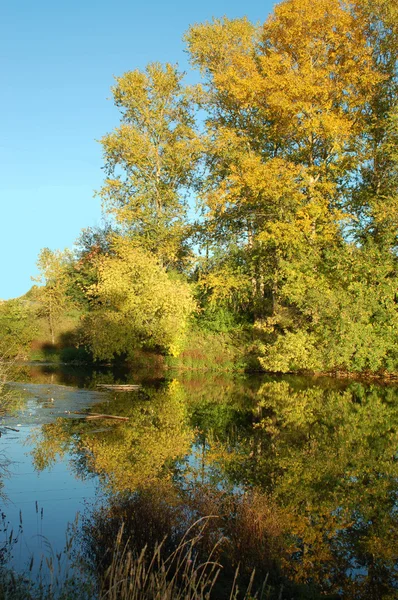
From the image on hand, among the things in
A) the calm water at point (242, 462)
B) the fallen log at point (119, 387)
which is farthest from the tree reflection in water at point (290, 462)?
the fallen log at point (119, 387)

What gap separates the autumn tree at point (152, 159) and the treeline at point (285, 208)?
0.70 feet

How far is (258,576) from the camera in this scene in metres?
5.93

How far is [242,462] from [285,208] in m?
18.4

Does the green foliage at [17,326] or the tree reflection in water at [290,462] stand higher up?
the green foliage at [17,326]

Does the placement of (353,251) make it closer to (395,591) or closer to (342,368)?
(342,368)

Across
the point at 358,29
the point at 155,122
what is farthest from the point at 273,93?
the point at 155,122

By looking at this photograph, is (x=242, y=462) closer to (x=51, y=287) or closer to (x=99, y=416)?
(x=99, y=416)

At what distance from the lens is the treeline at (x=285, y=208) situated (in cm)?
2595

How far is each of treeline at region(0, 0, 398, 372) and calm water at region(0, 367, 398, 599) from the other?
264 inches

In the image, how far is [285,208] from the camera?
27.3 metres

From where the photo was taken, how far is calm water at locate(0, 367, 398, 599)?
6773 mm

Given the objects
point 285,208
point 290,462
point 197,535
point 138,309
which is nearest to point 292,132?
point 285,208

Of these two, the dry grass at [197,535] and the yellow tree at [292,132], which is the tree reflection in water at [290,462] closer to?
the dry grass at [197,535]

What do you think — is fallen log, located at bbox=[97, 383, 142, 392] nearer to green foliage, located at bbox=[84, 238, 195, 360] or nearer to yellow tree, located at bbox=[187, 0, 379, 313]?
green foliage, located at bbox=[84, 238, 195, 360]
